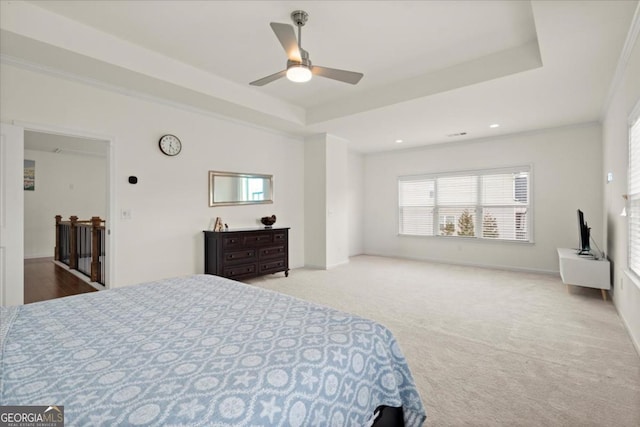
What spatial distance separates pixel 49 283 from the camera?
470 centimetres

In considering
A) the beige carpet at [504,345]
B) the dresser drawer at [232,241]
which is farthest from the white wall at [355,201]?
the dresser drawer at [232,241]

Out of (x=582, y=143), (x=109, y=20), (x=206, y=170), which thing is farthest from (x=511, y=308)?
(x=109, y=20)

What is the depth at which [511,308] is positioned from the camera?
3.60 m

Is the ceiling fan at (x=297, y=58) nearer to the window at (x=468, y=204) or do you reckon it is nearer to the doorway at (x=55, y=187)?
the window at (x=468, y=204)

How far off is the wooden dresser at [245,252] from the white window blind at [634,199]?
431 cm

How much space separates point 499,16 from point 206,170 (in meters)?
3.99

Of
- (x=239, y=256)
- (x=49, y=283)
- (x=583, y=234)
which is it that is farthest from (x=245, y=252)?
(x=583, y=234)

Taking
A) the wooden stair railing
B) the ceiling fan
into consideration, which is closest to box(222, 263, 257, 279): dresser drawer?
the wooden stair railing

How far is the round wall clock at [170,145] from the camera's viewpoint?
13.5 feet

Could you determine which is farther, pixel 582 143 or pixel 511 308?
pixel 582 143

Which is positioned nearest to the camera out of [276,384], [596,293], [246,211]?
[276,384]

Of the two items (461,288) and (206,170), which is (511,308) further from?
(206,170)

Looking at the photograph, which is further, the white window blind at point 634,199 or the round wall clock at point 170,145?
the round wall clock at point 170,145

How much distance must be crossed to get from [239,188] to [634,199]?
4804 mm
